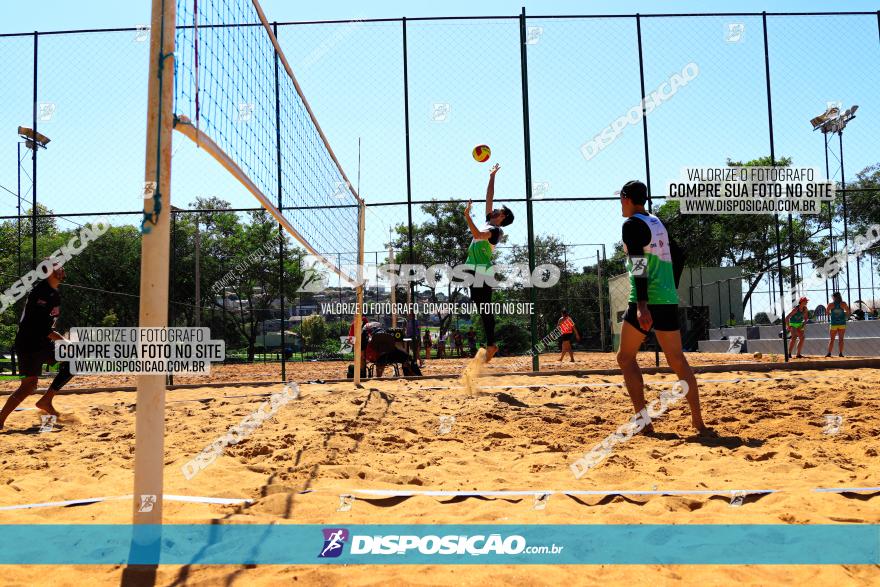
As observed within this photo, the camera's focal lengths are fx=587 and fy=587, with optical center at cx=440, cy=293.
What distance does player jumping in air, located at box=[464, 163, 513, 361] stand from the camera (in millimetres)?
6066

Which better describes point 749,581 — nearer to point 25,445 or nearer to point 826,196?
point 25,445

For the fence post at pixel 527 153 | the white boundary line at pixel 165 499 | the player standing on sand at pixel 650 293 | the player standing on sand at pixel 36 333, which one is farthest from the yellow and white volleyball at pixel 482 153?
the white boundary line at pixel 165 499

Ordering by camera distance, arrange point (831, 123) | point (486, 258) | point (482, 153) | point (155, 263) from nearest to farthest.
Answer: point (155, 263), point (486, 258), point (482, 153), point (831, 123)

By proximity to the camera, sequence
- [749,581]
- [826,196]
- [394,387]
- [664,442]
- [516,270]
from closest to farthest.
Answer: [749,581] → [664,442] → [394,387] → [826,196] → [516,270]

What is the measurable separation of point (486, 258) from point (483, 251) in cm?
8

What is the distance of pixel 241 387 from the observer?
8.20 meters

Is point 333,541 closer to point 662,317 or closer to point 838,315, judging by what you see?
point 662,317

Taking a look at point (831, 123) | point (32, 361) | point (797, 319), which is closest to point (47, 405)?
point (32, 361)

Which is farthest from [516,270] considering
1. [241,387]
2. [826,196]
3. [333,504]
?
[333,504]

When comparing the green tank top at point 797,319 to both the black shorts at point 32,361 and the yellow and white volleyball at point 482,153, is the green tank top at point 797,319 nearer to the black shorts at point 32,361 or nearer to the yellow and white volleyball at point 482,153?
the yellow and white volleyball at point 482,153

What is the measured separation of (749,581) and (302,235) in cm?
518

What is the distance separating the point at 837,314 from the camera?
11.8 meters

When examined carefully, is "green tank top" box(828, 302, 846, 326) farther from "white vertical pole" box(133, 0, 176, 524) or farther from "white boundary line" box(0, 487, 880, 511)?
"white vertical pole" box(133, 0, 176, 524)

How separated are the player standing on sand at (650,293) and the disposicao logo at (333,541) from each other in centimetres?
251
